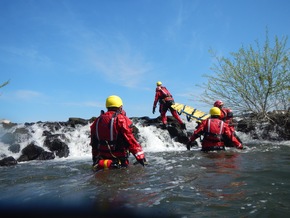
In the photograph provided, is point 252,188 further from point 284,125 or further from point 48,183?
point 284,125

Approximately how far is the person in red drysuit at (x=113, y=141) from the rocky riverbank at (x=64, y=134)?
5546 millimetres

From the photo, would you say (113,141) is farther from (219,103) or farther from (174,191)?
(219,103)

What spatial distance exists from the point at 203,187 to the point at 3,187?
3.79m

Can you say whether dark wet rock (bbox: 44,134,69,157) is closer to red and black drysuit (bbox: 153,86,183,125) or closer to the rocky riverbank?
the rocky riverbank

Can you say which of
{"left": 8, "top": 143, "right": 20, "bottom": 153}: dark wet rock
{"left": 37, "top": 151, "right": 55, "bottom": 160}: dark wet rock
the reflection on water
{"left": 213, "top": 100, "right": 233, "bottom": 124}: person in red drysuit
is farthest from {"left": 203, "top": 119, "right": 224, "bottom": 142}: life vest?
{"left": 8, "top": 143, "right": 20, "bottom": 153}: dark wet rock

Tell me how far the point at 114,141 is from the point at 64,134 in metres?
9.01

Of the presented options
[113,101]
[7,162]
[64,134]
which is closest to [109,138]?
[113,101]

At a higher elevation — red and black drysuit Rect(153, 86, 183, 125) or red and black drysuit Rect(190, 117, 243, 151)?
red and black drysuit Rect(153, 86, 183, 125)

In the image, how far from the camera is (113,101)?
619 centimetres

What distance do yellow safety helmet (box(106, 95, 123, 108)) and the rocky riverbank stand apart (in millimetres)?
5743

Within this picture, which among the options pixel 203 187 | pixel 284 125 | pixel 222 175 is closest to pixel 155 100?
pixel 284 125

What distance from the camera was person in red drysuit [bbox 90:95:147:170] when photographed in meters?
5.76

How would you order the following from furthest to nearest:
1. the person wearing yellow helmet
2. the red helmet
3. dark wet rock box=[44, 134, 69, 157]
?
dark wet rock box=[44, 134, 69, 157] < the red helmet < the person wearing yellow helmet

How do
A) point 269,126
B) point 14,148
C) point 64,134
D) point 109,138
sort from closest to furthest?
point 109,138, point 14,148, point 64,134, point 269,126
